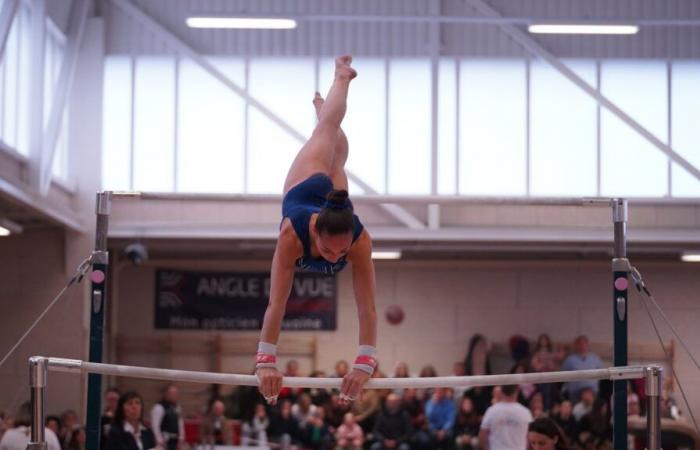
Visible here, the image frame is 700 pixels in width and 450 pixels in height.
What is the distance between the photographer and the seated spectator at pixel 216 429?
12.9 m

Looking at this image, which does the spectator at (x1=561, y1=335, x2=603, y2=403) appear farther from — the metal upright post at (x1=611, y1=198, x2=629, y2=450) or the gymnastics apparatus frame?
the metal upright post at (x1=611, y1=198, x2=629, y2=450)

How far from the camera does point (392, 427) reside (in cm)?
1304

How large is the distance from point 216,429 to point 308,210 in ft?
26.9

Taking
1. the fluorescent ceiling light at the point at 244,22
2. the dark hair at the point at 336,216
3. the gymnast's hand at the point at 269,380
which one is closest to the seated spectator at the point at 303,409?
the fluorescent ceiling light at the point at 244,22

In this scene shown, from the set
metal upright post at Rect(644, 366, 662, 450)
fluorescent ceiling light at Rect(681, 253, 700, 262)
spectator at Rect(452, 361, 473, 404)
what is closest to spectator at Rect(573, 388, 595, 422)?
spectator at Rect(452, 361, 473, 404)

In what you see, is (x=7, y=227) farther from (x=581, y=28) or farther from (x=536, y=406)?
(x=581, y=28)

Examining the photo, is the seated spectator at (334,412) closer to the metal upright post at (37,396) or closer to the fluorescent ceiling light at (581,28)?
the fluorescent ceiling light at (581,28)

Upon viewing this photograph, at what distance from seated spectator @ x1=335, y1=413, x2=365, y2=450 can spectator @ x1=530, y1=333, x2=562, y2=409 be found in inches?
98.6

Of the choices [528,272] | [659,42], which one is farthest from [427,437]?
[659,42]

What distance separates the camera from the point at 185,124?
14.0 m

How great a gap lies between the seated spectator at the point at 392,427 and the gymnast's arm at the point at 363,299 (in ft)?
25.4

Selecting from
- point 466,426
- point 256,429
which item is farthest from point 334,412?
point 466,426

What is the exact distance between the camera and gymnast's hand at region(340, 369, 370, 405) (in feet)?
17.0

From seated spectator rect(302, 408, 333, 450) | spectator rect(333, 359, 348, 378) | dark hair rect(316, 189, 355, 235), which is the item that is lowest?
seated spectator rect(302, 408, 333, 450)
